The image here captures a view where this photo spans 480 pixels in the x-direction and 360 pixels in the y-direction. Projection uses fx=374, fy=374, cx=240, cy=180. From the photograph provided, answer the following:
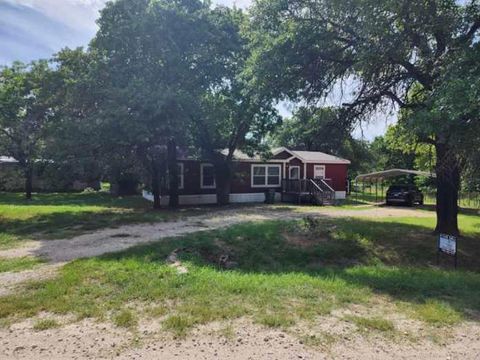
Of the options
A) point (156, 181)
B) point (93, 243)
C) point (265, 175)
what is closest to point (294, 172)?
point (265, 175)

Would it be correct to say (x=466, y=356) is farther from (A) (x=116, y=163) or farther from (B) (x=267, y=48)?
(A) (x=116, y=163)

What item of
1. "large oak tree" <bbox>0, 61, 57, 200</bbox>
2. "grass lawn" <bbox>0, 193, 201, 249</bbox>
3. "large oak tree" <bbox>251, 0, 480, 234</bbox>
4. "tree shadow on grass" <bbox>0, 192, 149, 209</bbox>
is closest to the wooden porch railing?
"tree shadow on grass" <bbox>0, 192, 149, 209</bbox>

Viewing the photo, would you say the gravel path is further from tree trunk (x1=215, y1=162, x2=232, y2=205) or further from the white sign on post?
A: tree trunk (x1=215, y1=162, x2=232, y2=205)

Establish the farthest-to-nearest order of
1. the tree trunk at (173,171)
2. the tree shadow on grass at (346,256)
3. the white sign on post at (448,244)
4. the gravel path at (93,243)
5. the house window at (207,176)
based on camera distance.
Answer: the house window at (207,176) → the tree trunk at (173,171) → the white sign on post at (448,244) → the gravel path at (93,243) → the tree shadow on grass at (346,256)

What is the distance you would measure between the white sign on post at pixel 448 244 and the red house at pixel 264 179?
15.0m

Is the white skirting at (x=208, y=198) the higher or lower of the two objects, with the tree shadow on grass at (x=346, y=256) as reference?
higher

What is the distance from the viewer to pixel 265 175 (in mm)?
24484

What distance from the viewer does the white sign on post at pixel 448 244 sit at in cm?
758

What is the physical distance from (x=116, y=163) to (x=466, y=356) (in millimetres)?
14902

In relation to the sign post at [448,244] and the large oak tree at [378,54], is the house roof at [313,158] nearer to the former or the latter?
the large oak tree at [378,54]

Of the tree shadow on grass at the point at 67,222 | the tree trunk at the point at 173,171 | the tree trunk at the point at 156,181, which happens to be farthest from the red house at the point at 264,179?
the tree shadow on grass at the point at 67,222

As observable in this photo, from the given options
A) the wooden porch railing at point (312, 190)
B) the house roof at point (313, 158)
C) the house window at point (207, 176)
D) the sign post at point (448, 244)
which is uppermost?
the house roof at point (313, 158)

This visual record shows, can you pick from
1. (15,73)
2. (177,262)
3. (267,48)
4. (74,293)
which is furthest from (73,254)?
(15,73)

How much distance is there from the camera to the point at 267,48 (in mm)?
10648
